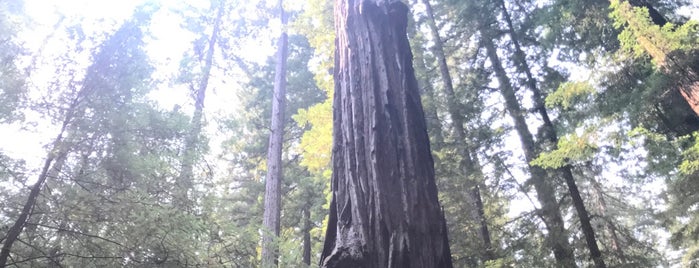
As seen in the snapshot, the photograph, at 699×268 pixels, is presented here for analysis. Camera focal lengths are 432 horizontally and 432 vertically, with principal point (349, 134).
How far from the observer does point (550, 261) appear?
7668mm

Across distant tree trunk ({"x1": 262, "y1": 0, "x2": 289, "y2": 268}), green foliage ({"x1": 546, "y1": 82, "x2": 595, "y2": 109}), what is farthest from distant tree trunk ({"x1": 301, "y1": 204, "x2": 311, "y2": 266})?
green foliage ({"x1": 546, "y1": 82, "x2": 595, "y2": 109})

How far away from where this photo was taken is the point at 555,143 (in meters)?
7.97

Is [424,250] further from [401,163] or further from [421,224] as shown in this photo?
[401,163]

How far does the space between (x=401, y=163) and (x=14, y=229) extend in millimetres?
4520

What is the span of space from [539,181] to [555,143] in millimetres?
787

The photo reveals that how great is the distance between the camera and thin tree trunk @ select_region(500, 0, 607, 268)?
721cm

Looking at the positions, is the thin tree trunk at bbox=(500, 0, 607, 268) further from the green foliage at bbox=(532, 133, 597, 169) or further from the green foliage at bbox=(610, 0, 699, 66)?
the green foliage at bbox=(610, 0, 699, 66)

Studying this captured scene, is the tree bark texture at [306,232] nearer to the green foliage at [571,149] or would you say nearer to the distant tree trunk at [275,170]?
the distant tree trunk at [275,170]

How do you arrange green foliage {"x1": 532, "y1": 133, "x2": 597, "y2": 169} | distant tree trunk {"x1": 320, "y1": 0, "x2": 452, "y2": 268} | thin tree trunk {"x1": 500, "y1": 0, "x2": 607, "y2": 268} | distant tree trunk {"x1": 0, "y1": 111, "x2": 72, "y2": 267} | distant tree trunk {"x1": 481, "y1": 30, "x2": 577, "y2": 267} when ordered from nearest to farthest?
distant tree trunk {"x1": 320, "y1": 0, "x2": 452, "y2": 268}
distant tree trunk {"x1": 0, "y1": 111, "x2": 72, "y2": 267}
green foliage {"x1": 532, "y1": 133, "x2": 597, "y2": 169}
thin tree trunk {"x1": 500, "y1": 0, "x2": 607, "y2": 268}
distant tree trunk {"x1": 481, "y1": 30, "x2": 577, "y2": 267}

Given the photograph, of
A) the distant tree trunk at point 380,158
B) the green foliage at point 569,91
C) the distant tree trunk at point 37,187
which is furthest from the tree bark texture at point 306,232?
the distant tree trunk at point 380,158

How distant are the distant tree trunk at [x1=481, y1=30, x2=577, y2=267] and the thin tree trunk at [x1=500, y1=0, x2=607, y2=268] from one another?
33cm

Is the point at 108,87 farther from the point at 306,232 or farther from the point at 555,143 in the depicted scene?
A: the point at 306,232

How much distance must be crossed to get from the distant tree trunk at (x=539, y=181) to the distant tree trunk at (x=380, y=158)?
597 cm

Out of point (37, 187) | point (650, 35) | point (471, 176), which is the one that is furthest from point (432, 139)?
point (37, 187)
